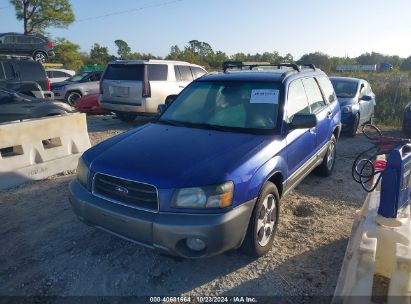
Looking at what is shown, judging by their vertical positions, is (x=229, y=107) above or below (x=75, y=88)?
above

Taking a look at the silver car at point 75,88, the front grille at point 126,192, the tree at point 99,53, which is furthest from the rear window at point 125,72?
the tree at point 99,53

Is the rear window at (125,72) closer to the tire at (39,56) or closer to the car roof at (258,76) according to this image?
the car roof at (258,76)

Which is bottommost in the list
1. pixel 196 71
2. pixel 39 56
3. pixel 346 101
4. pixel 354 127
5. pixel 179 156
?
pixel 354 127

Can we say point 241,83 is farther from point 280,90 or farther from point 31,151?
point 31,151

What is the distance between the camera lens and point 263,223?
3338 mm

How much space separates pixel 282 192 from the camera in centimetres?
368

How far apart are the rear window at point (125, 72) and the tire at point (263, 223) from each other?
7059 millimetres

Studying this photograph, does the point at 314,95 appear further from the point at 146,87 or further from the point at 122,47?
the point at 122,47

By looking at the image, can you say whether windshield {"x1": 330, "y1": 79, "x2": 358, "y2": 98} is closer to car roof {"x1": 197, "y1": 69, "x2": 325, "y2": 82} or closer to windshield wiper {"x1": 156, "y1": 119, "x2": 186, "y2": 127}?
car roof {"x1": 197, "y1": 69, "x2": 325, "y2": 82}

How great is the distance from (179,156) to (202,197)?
1.63 feet

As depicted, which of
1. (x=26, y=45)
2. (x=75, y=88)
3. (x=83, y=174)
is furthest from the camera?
(x=26, y=45)

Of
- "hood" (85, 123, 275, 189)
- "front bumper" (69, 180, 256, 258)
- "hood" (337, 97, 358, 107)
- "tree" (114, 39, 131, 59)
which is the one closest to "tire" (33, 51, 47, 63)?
"hood" (337, 97, 358, 107)

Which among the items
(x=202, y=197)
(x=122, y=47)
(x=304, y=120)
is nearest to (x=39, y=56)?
(x=304, y=120)

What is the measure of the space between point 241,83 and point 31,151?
3569 mm
